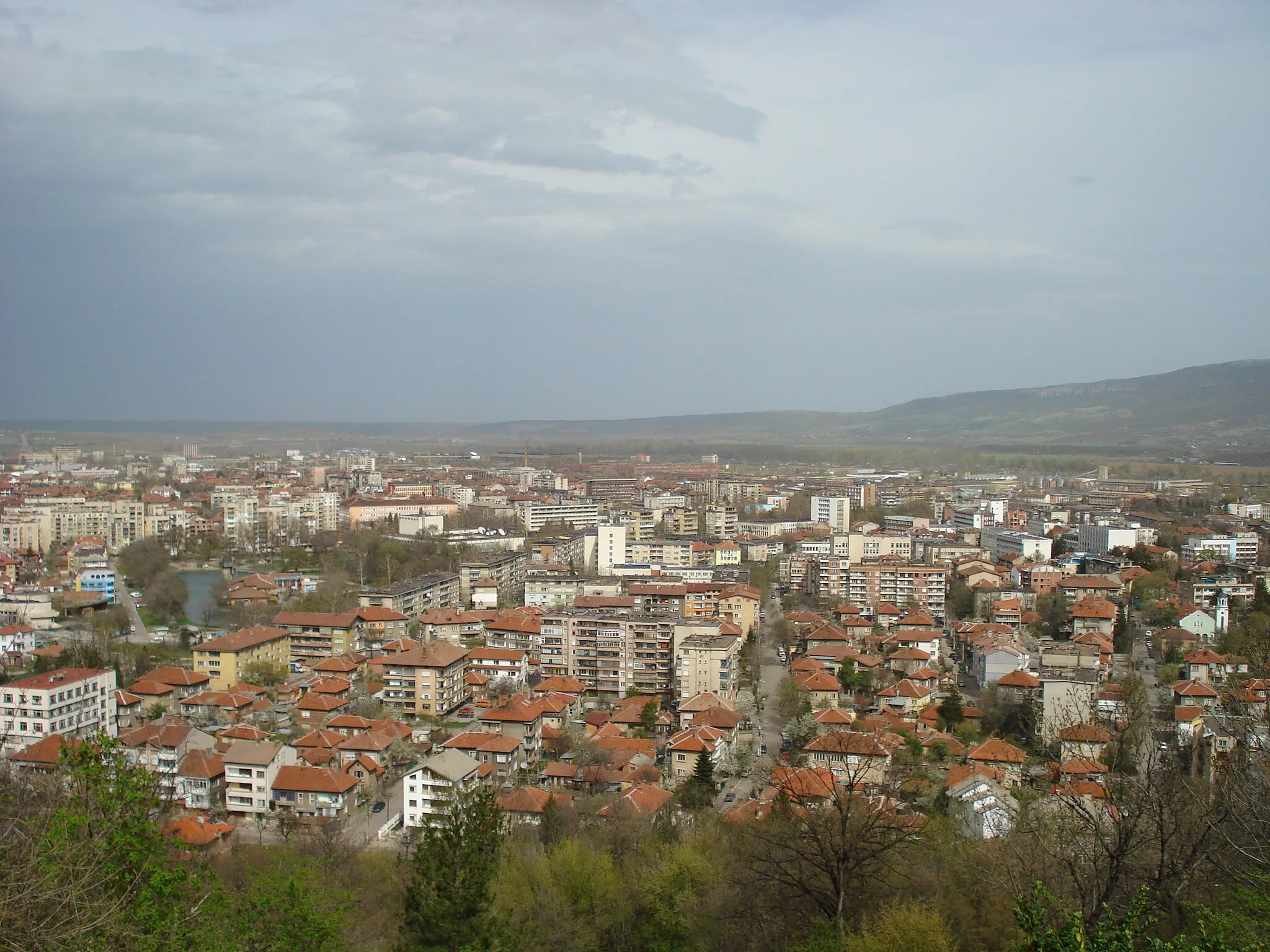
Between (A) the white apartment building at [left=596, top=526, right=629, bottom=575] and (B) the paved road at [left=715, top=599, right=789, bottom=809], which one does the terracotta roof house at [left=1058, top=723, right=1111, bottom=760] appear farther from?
(A) the white apartment building at [left=596, top=526, right=629, bottom=575]

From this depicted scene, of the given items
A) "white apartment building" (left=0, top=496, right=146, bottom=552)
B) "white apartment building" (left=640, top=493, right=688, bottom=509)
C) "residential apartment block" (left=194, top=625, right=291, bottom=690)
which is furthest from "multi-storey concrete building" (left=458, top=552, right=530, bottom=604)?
"white apartment building" (left=640, top=493, right=688, bottom=509)

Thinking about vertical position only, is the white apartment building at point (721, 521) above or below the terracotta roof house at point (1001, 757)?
above

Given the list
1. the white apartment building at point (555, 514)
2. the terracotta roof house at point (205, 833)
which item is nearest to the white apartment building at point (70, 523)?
the white apartment building at point (555, 514)

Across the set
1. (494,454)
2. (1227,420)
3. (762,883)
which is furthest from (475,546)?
(1227,420)

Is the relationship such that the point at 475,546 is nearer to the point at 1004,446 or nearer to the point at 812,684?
the point at 812,684

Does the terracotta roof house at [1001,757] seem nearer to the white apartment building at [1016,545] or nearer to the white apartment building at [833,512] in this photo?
the white apartment building at [1016,545]

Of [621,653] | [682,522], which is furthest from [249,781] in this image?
[682,522]
